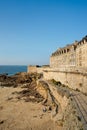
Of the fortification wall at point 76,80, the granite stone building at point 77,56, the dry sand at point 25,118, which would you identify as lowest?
the dry sand at point 25,118

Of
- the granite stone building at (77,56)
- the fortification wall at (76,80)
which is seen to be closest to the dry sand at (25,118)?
the fortification wall at (76,80)

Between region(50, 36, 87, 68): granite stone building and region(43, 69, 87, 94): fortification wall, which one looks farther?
region(50, 36, 87, 68): granite stone building

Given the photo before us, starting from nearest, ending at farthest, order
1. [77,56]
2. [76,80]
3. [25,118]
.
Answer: [25,118], [76,80], [77,56]

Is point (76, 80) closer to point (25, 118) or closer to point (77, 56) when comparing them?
point (25, 118)

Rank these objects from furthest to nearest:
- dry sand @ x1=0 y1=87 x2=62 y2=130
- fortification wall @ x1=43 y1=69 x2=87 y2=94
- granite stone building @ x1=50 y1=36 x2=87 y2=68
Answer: granite stone building @ x1=50 y1=36 x2=87 y2=68 < fortification wall @ x1=43 y1=69 x2=87 y2=94 < dry sand @ x1=0 y1=87 x2=62 y2=130

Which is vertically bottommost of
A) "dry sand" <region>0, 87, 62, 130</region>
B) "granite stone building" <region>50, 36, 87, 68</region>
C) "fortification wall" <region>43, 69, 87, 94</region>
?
"dry sand" <region>0, 87, 62, 130</region>

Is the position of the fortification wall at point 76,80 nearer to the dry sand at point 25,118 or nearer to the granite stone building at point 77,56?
the granite stone building at point 77,56

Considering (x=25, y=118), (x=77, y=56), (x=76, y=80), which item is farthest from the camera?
(x=77, y=56)

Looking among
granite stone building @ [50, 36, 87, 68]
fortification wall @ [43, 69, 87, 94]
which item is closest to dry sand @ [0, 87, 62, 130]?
fortification wall @ [43, 69, 87, 94]

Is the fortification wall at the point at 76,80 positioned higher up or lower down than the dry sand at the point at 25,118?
higher up

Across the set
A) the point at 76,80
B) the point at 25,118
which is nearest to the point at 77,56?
the point at 76,80

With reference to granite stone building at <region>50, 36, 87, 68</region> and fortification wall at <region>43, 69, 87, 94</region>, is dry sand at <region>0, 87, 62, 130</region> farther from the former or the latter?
granite stone building at <region>50, 36, 87, 68</region>

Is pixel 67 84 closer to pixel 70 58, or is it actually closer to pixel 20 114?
pixel 20 114

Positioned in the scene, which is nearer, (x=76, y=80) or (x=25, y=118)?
(x=25, y=118)
